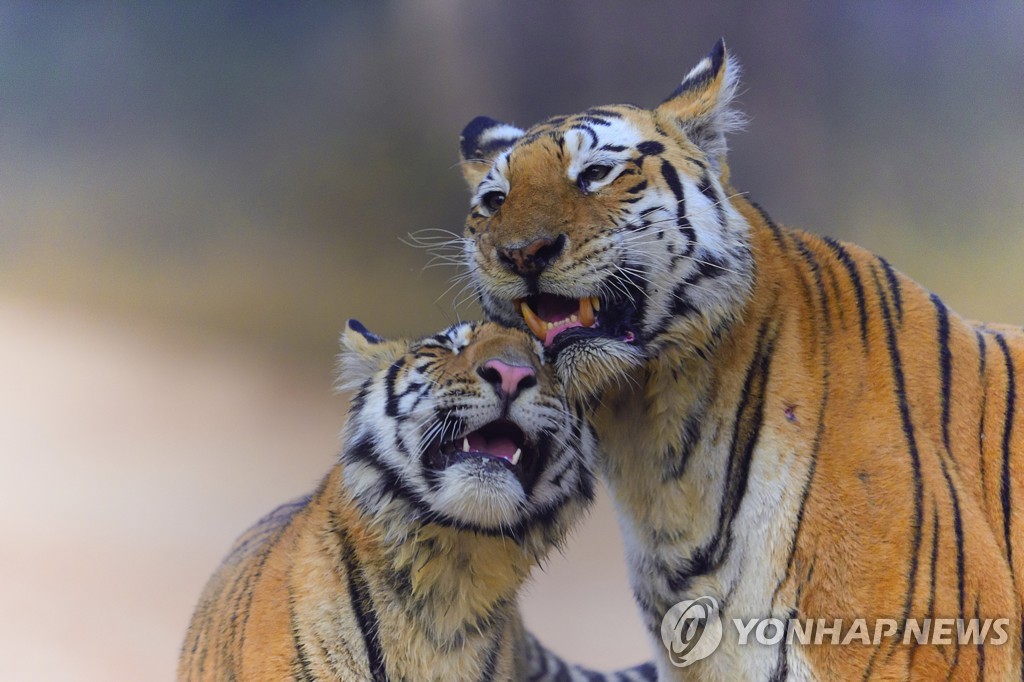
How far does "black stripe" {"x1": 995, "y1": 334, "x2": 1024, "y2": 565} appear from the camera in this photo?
155 cm

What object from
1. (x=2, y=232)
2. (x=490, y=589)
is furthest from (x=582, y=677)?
(x=2, y=232)

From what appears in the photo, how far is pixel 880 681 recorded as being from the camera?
4.83 feet

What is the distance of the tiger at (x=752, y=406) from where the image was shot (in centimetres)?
149

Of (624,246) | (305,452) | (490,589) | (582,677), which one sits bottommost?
(582,677)

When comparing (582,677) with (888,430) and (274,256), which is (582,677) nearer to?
(888,430)

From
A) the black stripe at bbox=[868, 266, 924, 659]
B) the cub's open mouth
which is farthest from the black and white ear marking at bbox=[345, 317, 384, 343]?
the black stripe at bbox=[868, 266, 924, 659]

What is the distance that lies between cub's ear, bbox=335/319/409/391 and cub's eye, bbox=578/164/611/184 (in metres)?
0.48

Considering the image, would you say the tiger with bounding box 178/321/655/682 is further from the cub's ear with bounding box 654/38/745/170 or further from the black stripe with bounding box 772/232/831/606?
the cub's ear with bounding box 654/38/745/170

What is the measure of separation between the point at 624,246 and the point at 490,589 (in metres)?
0.64

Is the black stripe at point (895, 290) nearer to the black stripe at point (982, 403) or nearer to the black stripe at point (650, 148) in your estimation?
the black stripe at point (982, 403)

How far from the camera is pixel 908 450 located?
1.54 meters

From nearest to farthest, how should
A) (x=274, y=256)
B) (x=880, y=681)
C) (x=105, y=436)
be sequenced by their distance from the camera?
1. (x=880, y=681)
2. (x=105, y=436)
3. (x=274, y=256)

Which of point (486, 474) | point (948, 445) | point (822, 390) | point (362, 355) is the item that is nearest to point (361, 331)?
point (362, 355)

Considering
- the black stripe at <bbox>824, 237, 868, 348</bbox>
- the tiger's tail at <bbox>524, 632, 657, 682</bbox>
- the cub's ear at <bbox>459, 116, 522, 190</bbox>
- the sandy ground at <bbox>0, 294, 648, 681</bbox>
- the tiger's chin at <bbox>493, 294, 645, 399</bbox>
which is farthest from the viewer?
the sandy ground at <bbox>0, 294, 648, 681</bbox>
